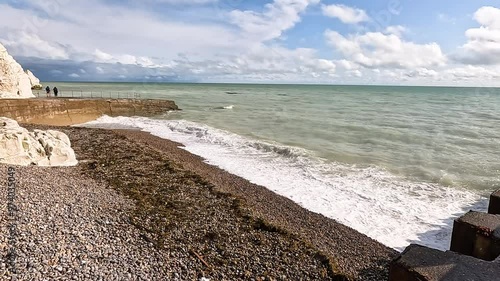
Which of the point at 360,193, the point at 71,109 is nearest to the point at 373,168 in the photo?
the point at 360,193

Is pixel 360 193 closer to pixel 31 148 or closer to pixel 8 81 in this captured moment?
pixel 31 148

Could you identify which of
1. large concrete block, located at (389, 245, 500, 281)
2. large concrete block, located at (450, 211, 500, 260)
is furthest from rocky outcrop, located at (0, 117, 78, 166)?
large concrete block, located at (450, 211, 500, 260)

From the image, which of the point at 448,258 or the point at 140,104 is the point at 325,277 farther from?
the point at 140,104

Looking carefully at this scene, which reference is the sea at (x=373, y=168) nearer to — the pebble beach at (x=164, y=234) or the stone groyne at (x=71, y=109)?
the pebble beach at (x=164, y=234)

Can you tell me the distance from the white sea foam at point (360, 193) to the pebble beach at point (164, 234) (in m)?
1.00

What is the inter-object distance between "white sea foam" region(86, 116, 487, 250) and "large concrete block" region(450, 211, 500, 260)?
2.12 m

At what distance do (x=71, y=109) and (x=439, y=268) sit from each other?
35.9 meters

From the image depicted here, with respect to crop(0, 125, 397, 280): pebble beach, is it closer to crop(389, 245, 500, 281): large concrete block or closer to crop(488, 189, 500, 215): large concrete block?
crop(389, 245, 500, 281): large concrete block

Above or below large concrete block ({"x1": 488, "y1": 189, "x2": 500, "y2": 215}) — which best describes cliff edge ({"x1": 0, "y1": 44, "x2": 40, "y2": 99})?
above

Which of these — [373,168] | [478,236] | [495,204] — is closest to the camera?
[478,236]

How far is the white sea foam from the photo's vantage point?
938cm

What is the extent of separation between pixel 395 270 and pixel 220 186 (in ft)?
24.5

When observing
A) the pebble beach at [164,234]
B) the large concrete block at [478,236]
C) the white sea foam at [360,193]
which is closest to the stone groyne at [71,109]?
the white sea foam at [360,193]

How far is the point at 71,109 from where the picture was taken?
107ft
